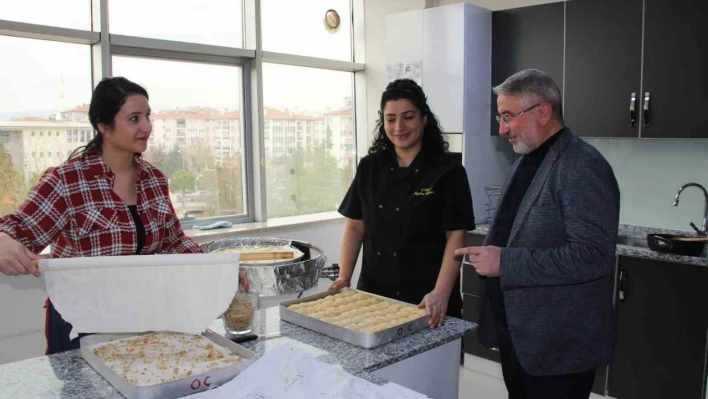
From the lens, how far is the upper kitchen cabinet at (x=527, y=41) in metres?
3.37

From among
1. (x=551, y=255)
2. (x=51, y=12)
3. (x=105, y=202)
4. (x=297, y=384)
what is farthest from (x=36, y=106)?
(x=551, y=255)

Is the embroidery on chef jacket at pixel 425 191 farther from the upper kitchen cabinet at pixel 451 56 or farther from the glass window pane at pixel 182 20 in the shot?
the glass window pane at pixel 182 20

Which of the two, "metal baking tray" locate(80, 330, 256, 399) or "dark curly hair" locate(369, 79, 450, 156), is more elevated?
"dark curly hair" locate(369, 79, 450, 156)

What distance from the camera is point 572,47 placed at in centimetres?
331

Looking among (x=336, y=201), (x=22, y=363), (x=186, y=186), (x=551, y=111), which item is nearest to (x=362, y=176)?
(x=551, y=111)

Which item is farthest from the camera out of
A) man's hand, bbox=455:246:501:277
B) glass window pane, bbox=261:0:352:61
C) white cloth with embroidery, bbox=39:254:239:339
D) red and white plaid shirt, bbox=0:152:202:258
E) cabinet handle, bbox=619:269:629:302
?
glass window pane, bbox=261:0:352:61

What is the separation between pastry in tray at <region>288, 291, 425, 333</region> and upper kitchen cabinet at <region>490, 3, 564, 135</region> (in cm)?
205

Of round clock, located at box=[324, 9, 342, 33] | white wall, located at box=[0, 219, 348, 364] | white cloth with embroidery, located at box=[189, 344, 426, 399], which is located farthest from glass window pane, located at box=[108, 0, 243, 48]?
white cloth with embroidery, located at box=[189, 344, 426, 399]

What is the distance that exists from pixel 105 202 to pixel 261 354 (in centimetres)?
75

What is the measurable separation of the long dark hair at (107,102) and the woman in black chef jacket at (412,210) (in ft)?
2.87

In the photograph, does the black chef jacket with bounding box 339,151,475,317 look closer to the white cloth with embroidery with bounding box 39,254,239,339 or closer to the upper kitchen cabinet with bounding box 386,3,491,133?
the white cloth with embroidery with bounding box 39,254,239,339

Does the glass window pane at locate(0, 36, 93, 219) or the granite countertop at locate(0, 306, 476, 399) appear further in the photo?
the glass window pane at locate(0, 36, 93, 219)

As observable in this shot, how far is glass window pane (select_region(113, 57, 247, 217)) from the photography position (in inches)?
137

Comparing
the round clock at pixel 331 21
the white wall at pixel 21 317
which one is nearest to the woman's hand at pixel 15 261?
the white wall at pixel 21 317
